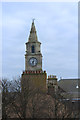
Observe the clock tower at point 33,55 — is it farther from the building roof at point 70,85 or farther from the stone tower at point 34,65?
the building roof at point 70,85

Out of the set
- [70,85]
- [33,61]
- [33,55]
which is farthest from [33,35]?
[70,85]

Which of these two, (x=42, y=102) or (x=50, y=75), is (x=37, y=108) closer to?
(x=42, y=102)

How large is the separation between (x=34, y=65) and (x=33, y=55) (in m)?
1.81

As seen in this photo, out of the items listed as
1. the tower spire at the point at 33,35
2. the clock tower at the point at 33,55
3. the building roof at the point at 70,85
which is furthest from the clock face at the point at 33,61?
the building roof at the point at 70,85

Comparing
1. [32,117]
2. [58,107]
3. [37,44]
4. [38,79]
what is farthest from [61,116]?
[37,44]

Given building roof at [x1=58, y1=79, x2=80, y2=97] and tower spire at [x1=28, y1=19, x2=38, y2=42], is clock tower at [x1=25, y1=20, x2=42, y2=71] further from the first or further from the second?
building roof at [x1=58, y1=79, x2=80, y2=97]

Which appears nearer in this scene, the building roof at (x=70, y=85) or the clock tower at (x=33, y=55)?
the clock tower at (x=33, y=55)

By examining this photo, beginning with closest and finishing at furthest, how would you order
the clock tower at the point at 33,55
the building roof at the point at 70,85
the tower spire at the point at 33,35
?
the clock tower at the point at 33,55 → the tower spire at the point at 33,35 → the building roof at the point at 70,85

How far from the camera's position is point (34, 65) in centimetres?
4853

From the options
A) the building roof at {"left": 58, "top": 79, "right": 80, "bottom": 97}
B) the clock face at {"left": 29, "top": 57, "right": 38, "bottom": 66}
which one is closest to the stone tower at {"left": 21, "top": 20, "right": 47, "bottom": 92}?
the clock face at {"left": 29, "top": 57, "right": 38, "bottom": 66}

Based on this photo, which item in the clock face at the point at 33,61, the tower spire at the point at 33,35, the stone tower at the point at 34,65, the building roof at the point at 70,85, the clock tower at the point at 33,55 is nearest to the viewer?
the stone tower at the point at 34,65

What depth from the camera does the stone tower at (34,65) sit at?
155 feet

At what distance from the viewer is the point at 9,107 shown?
38.2 meters

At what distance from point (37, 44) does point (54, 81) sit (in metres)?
12.7
